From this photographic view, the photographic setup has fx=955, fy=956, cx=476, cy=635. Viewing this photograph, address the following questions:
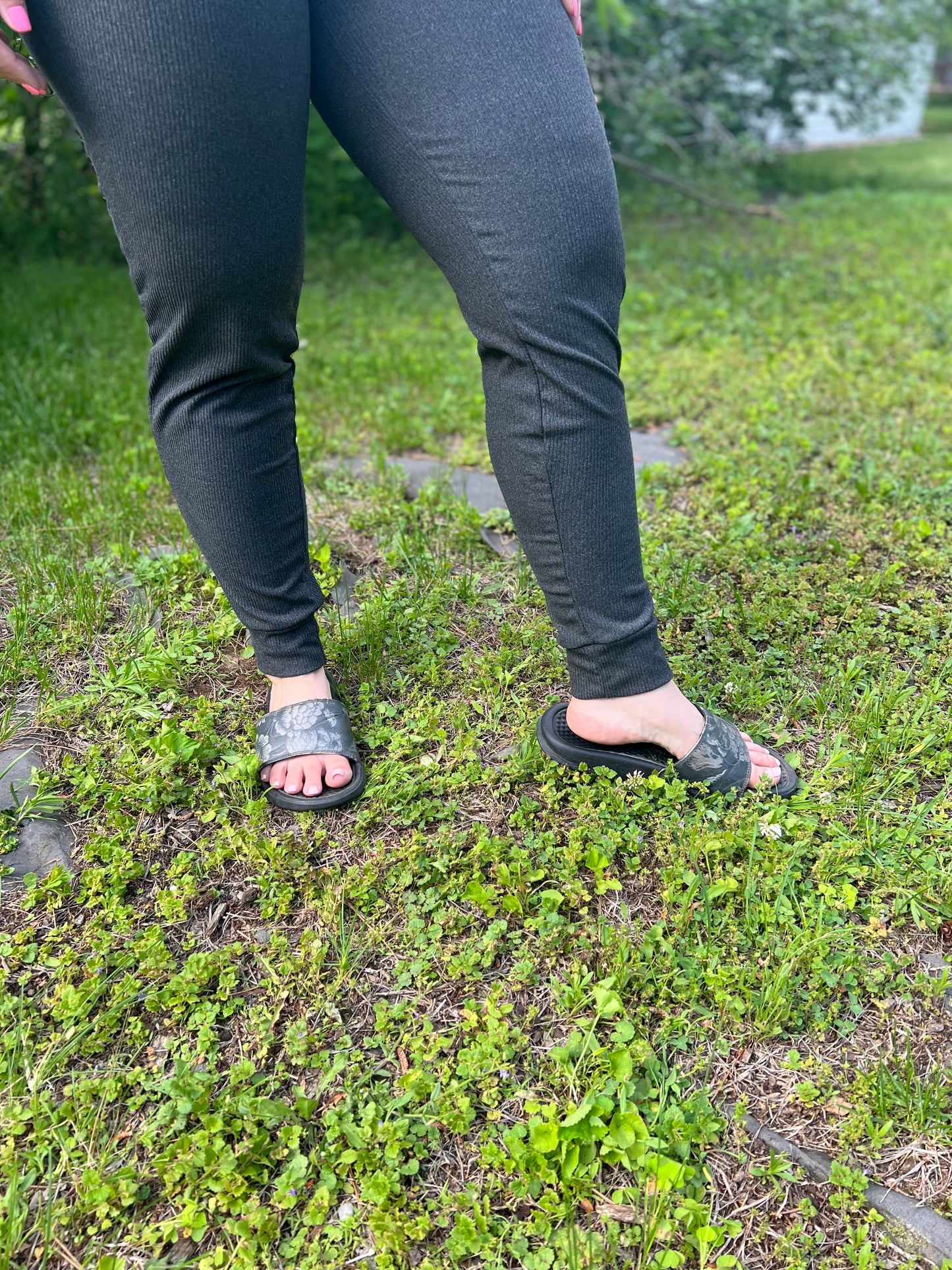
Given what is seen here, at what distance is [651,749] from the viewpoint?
1.71m

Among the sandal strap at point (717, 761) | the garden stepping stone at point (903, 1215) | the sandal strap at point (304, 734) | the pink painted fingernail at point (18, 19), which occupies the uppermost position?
the pink painted fingernail at point (18, 19)

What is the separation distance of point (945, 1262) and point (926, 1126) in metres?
0.17

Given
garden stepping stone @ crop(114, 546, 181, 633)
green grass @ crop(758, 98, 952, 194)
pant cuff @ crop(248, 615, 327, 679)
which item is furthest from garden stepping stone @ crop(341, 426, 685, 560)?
green grass @ crop(758, 98, 952, 194)

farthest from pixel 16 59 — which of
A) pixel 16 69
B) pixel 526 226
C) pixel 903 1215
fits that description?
A: pixel 903 1215

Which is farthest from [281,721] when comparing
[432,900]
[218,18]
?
[218,18]

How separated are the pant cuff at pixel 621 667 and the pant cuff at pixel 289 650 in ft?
1.63

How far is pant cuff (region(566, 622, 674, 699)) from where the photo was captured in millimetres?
1578

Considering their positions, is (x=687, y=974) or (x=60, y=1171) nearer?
(x=60, y=1171)

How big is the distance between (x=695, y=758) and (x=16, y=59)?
1464 mm

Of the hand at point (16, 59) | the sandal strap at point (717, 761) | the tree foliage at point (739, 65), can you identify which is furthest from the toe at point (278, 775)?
the tree foliage at point (739, 65)

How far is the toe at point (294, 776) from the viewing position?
175 centimetres

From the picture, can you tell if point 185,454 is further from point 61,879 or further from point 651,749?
point 651,749

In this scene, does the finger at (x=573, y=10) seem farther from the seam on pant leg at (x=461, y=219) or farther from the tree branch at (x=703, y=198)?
the tree branch at (x=703, y=198)

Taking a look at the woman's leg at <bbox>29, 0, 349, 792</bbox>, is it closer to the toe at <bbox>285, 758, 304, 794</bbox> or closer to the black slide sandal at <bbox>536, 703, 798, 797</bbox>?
the toe at <bbox>285, 758, 304, 794</bbox>
